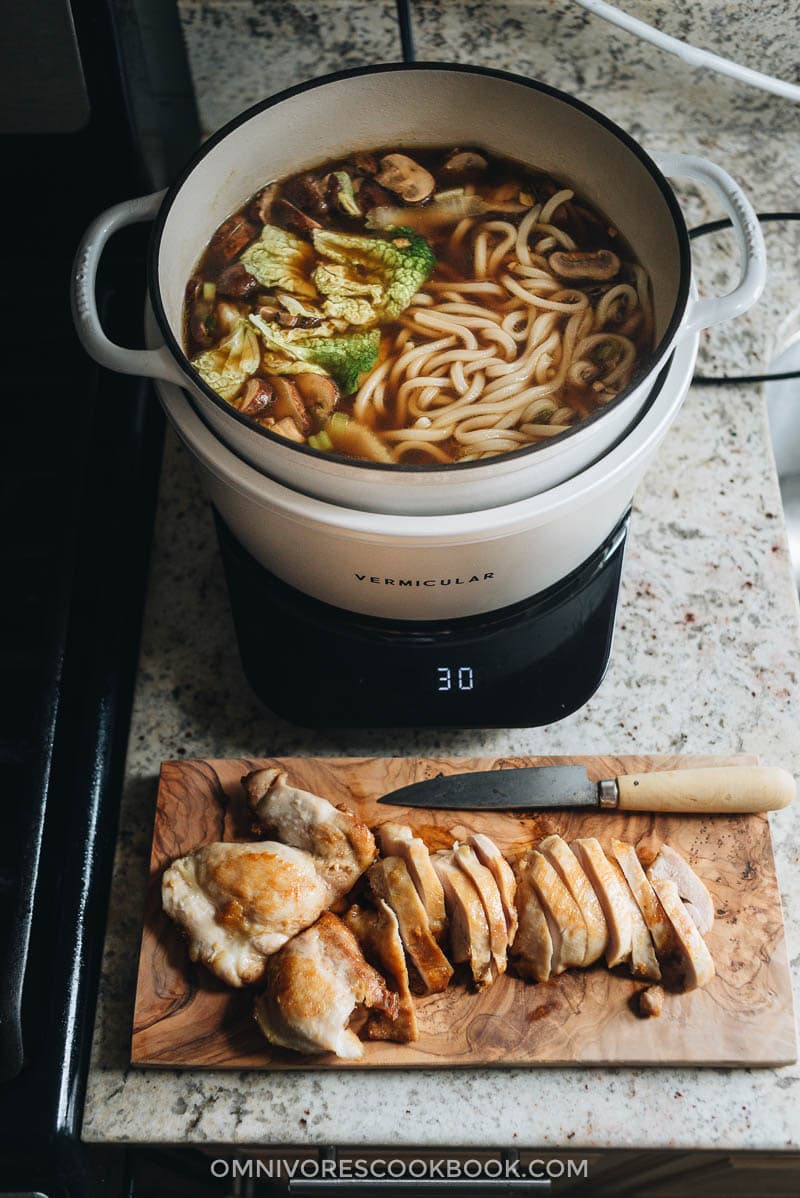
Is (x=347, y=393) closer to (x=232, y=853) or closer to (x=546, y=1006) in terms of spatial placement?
(x=232, y=853)

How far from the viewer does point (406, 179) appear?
1.30 metres

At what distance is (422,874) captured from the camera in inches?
44.3

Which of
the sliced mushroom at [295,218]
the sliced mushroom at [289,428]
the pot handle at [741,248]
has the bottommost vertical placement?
the sliced mushroom at [289,428]

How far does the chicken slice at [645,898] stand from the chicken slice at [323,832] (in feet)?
0.85

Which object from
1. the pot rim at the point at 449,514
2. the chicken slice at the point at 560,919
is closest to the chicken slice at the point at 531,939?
the chicken slice at the point at 560,919

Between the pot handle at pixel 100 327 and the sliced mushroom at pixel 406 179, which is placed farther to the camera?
the sliced mushroom at pixel 406 179

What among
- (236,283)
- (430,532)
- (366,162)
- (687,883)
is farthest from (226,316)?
(687,883)

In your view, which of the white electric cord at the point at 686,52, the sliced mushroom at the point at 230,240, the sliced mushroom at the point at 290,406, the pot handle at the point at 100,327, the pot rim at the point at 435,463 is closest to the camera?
the pot rim at the point at 435,463

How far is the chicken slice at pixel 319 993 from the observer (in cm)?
106

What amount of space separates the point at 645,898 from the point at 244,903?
41 cm

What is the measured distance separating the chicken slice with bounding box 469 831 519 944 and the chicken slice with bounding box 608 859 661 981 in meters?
0.11

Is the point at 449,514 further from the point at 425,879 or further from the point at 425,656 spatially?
the point at 425,879

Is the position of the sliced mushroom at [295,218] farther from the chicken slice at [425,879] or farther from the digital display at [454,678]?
the chicken slice at [425,879]

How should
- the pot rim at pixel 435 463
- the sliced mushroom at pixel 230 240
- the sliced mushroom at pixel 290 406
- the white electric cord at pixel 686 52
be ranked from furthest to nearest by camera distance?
the white electric cord at pixel 686 52, the sliced mushroom at pixel 230 240, the sliced mushroom at pixel 290 406, the pot rim at pixel 435 463
